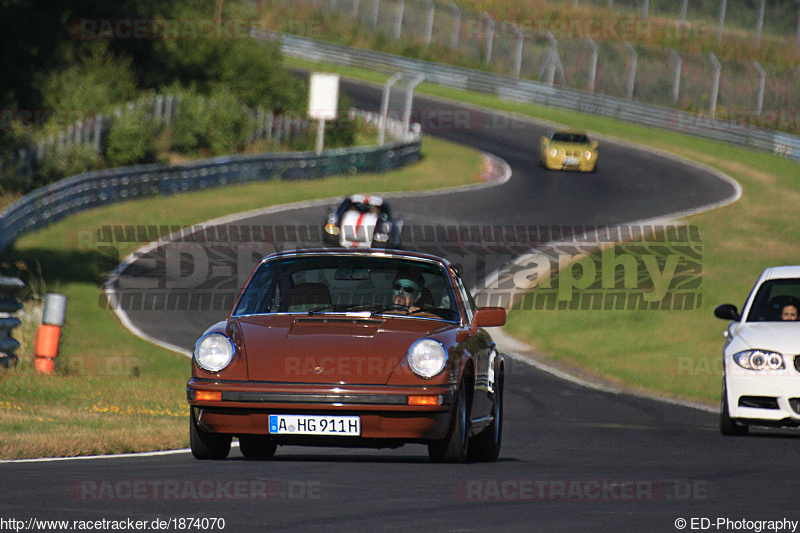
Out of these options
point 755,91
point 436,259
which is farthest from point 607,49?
point 436,259

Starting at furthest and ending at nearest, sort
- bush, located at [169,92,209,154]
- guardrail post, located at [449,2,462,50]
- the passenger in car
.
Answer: guardrail post, located at [449,2,462,50] < bush, located at [169,92,209,154] < the passenger in car

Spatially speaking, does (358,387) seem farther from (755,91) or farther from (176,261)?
(755,91)

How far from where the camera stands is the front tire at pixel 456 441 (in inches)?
329

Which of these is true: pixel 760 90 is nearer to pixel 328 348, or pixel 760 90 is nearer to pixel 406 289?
pixel 406 289

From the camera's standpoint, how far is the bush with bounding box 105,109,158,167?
1515 inches

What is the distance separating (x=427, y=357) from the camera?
27.0 feet

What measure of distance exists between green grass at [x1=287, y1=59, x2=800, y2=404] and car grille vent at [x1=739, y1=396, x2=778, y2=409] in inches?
231

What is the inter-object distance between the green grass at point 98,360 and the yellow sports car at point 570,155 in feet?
17.1

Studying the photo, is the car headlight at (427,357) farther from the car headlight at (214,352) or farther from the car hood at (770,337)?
the car hood at (770,337)

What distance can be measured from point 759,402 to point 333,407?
203 inches

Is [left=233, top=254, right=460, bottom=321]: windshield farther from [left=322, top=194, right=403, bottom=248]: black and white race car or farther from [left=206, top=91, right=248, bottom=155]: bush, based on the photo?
[left=206, top=91, right=248, bottom=155]: bush
